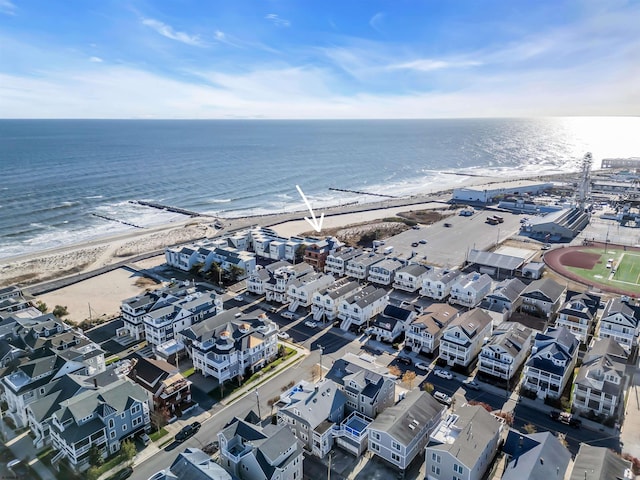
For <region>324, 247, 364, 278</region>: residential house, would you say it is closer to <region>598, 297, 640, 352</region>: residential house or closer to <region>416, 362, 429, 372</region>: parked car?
<region>416, 362, 429, 372</region>: parked car

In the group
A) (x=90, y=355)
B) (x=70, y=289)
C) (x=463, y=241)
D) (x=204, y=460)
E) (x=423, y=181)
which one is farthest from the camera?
(x=423, y=181)

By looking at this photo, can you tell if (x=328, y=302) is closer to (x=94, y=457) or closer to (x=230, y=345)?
(x=230, y=345)

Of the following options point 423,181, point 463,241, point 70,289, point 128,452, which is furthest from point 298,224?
point 423,181

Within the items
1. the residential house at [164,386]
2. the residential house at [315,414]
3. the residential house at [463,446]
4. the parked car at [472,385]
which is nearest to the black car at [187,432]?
the residential house at [164,386]

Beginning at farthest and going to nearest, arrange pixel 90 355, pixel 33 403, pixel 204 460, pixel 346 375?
pixel 90 355 → pixel 346 375 → pixel 33 403 → pixel 204 460

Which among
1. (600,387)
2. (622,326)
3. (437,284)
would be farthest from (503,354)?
(437,284)

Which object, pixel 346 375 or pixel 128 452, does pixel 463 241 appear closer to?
pixel 346 375
